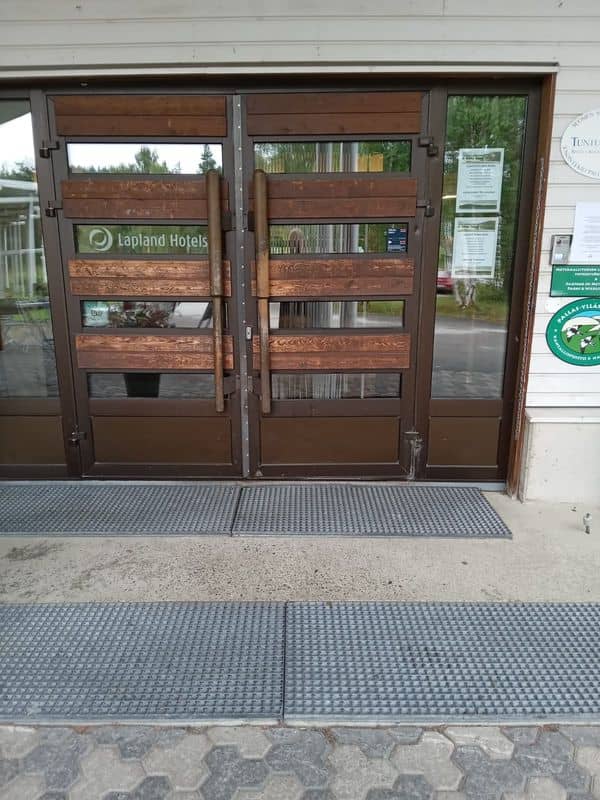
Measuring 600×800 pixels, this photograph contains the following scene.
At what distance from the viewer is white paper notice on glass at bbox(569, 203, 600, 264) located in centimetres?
321

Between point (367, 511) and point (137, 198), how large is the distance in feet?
7.81

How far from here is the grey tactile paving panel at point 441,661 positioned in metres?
1.96

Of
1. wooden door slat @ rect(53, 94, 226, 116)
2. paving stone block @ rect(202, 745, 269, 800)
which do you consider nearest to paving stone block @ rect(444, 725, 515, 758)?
paving stone block @ rect(202, 745, 269, 800)

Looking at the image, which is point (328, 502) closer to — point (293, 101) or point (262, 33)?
point (293, 101)

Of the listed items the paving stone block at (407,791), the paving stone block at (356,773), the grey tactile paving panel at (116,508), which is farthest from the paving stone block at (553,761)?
the grey tactile paving panel at (116,508)

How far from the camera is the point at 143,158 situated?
3361mm

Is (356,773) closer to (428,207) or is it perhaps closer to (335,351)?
(335,351)

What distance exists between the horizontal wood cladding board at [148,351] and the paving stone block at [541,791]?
2.64 metres

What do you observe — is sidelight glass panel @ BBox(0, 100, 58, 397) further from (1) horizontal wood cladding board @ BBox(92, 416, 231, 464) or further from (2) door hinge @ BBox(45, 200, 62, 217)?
(1) horizontal wood cladding board @ BBox(92, 416, 231, 464)

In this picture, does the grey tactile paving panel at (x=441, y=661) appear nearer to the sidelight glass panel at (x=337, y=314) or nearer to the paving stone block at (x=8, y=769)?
the paving stone block at (x=8, y=769)

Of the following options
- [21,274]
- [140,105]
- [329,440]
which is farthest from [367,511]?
[140,105]

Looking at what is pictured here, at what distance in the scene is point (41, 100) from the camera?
3.28 meters

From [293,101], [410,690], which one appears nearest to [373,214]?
[293,101]

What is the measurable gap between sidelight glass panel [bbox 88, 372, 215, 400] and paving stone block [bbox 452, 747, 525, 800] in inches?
97.6
